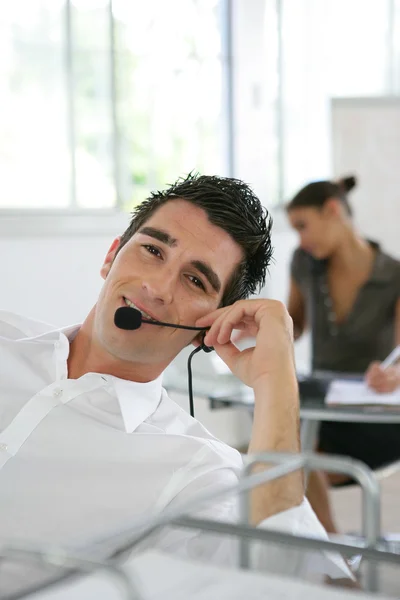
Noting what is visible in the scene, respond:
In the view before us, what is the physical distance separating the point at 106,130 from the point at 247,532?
3.16 m

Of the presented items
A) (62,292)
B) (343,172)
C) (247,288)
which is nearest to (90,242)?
(62,292)

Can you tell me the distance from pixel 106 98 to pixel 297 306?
117 centimetres

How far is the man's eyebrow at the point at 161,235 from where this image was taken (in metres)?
1.48

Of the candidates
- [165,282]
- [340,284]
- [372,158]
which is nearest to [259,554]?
[165,282]

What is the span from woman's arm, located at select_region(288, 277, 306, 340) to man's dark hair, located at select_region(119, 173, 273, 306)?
1.85 m

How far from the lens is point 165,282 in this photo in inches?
56.8

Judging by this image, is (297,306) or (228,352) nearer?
(228,352)

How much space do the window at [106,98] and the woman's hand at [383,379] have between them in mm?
1519

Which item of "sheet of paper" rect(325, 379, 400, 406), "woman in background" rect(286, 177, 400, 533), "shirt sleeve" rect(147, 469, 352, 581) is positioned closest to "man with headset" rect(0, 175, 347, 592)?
"shirt sleeve" rect(147, 469, 352, 581)

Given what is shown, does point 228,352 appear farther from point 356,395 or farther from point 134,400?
point 356,395

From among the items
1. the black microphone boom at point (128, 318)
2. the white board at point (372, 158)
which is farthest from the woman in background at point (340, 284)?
the black microphone boom at point (128, 318)

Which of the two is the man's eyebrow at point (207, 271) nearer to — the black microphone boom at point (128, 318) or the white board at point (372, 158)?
the black microphone boom at point (128, 318)

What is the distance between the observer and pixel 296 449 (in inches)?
46.2

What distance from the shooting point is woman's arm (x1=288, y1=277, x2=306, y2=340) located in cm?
347
